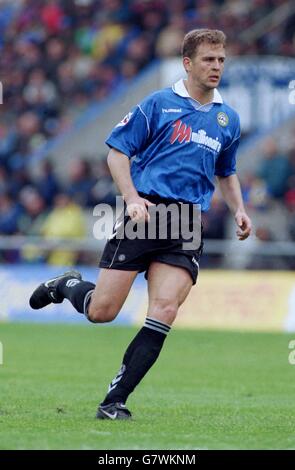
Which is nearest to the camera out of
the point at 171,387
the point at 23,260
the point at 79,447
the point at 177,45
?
the point at 79,447

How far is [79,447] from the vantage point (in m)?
6.45

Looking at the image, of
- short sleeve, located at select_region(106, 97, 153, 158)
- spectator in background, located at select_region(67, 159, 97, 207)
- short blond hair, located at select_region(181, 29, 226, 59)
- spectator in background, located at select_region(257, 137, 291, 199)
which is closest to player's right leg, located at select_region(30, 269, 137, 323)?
short sleeve, located at select_region(106, 97, 153, 158)

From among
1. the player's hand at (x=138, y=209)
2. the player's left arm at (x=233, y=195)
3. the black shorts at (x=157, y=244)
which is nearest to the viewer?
the player's hand at (x=138, y=209)

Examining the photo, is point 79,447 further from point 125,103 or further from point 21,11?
point 21,11

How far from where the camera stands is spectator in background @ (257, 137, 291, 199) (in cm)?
1859

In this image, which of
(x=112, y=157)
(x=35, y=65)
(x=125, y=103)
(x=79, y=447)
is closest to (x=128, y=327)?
(x=125, y=103)

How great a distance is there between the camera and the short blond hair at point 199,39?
795cm

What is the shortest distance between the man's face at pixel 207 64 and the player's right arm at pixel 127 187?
2.49 ft

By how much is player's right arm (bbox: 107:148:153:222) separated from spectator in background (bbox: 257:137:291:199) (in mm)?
10889

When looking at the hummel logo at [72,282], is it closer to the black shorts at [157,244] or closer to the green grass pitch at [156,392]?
the black shorts at [157,244]

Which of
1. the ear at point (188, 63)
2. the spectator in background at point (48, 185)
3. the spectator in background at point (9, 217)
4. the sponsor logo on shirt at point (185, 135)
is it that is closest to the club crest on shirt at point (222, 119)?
the sponsor logo on shirt at point (185, 135)

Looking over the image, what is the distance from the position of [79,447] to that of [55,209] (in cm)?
1390

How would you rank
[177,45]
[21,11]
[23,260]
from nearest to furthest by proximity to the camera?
[23,260], [177,45], [21,11]

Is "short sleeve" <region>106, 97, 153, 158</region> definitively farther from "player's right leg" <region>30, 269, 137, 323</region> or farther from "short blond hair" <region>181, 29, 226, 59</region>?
"player's right leg" <region>30, 269, 137, 323</region>
